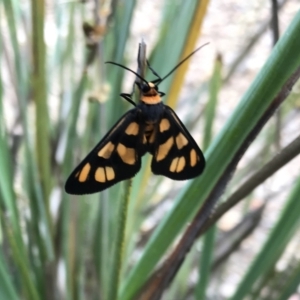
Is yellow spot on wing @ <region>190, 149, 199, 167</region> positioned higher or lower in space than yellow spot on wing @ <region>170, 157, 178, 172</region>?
lower

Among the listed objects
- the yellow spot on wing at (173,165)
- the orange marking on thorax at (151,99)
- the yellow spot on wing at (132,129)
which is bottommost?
the yellow spot on wing at (173,165)

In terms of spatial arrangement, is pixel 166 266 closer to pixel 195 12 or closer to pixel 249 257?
pixel 195 12

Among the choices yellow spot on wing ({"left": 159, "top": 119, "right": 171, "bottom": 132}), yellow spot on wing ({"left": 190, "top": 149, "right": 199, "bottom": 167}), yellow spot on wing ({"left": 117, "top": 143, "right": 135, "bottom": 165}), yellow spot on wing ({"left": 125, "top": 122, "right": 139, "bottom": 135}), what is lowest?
yellow spot on wing ({"left": 190, "top": 149, "right": 199, "bottom": 167})

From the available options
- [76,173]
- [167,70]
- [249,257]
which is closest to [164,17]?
[167,70]

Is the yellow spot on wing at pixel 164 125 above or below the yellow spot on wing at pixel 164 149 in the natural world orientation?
above
